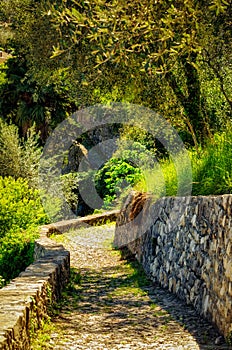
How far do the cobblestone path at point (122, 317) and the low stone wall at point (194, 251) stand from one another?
0.21 meters

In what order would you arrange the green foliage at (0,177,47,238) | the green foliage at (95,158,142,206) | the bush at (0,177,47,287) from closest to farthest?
the bush at (0,177,47,287) < the green foliage at (0,177,47,238) < the green foliage at (95,158,142,206)

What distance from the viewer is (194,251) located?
8148 millimetres

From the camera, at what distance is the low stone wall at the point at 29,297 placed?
16.7 ft

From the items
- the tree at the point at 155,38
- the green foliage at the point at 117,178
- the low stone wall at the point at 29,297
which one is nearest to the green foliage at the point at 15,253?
the low stone wall at the point at 29,297

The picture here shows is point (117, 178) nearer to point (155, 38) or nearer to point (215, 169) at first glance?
point (215, 169)

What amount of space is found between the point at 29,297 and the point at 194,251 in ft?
9.08

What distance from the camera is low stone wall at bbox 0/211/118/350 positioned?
16.7ft

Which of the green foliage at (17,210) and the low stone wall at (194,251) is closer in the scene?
the low stone wall at (194,251)

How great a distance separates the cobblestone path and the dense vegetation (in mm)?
1676

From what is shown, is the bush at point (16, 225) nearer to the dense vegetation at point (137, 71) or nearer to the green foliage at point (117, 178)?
the dense vegetation at point (137, 71)

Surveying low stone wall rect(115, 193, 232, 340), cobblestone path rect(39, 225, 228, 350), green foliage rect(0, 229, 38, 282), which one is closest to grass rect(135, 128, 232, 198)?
low stone wall rect(115, 193, 232, 340)

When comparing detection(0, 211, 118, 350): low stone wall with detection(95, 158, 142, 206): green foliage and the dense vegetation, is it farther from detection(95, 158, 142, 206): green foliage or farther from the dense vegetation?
detection(95, 158, 142, 206): green foliage

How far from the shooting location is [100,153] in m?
29.2

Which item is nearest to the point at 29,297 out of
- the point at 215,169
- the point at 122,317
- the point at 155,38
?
the point at 122,317
